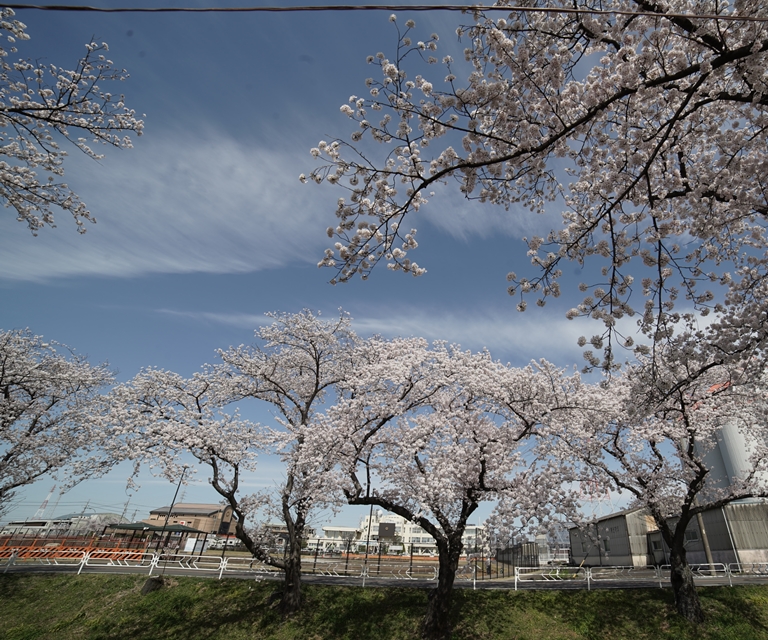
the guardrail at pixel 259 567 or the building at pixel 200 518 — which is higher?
the building at pixel 200 518

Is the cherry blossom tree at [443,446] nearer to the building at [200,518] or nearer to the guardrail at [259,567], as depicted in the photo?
the guardrail at [259,567]

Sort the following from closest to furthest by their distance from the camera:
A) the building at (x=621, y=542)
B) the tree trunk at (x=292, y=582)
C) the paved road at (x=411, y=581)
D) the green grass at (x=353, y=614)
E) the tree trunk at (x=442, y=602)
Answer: the tree trunk at (x=442, y=602) < the green grass at (x=353, y=614) < the tree trunk at (x=292, y=582) < the paved road at (x=411, y=581) < the building at (x=621, y=542)

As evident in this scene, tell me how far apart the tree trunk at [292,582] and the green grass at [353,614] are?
377 millimetres

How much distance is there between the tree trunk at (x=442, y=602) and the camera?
41.0 ft

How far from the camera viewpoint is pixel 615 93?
480cm

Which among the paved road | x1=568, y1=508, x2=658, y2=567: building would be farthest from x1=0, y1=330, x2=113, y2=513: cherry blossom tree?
x1=568, y1=508, x2=658, y2=567: building

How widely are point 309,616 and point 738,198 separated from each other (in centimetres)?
1646

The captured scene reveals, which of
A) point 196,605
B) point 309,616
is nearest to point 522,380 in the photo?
point 309,616

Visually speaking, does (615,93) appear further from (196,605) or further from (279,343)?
(196,605)

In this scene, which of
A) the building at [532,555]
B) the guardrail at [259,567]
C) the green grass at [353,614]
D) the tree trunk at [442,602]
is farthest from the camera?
the building at [532,555]

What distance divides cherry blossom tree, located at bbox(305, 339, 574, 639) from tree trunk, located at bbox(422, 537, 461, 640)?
27 millimetres

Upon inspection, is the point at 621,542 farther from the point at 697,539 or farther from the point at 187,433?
the point at 187,433

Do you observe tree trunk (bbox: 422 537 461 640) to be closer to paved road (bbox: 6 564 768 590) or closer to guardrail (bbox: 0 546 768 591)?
paved road (bbox: 6 564 768 590)

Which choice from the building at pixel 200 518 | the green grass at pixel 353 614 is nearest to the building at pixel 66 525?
the building at pixel 200 518
